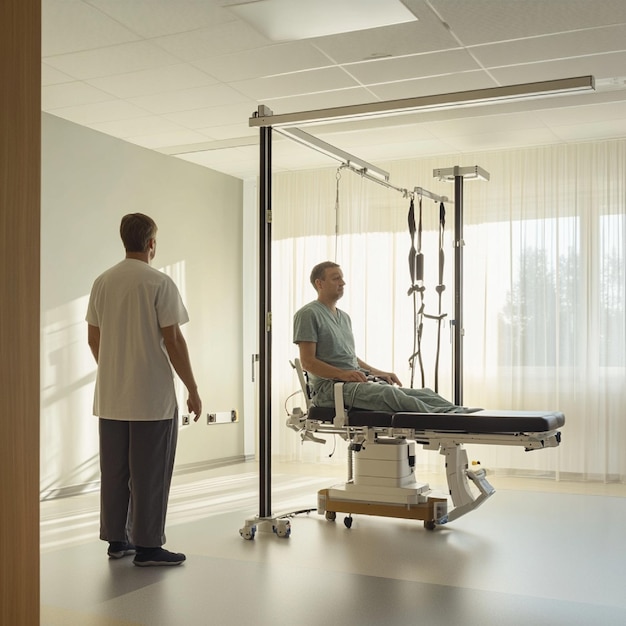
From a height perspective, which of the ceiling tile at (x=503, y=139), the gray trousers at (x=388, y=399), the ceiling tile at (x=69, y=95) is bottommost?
the gray trousers at (x=388, y=399)

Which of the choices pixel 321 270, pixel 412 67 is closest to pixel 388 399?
pixel 321 270

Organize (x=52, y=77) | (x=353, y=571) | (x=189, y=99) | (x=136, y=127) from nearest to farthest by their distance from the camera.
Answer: (x=353, y=571) < (x=52, y=77) < (x=189, y=99) < (x=136, y=127)

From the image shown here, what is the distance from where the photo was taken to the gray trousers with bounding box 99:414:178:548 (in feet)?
11.3

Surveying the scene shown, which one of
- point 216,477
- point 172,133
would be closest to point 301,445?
point 216,477

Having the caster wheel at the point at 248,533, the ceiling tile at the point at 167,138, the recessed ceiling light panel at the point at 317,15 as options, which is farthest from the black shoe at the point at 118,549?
the ceiling tile at the point at 167,138

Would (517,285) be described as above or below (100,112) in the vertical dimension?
below

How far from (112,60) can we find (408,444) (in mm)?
2437

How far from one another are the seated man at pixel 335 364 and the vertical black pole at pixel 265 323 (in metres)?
0.27

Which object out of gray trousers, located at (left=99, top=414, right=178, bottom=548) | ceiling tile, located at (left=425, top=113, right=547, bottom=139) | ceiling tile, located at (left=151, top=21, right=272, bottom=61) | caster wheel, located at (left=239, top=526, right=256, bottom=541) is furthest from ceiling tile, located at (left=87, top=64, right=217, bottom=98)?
caster wheel, located at (left=239, top=526, right=256, bottom=541)

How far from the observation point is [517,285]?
6.25m

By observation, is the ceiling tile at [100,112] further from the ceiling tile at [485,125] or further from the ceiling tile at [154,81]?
the ceiling tile at [485,125]

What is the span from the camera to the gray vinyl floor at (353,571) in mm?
2850

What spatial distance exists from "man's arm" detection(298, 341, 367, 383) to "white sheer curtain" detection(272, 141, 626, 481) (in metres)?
1.35

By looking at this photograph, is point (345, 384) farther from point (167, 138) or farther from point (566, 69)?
point (167, 138)
